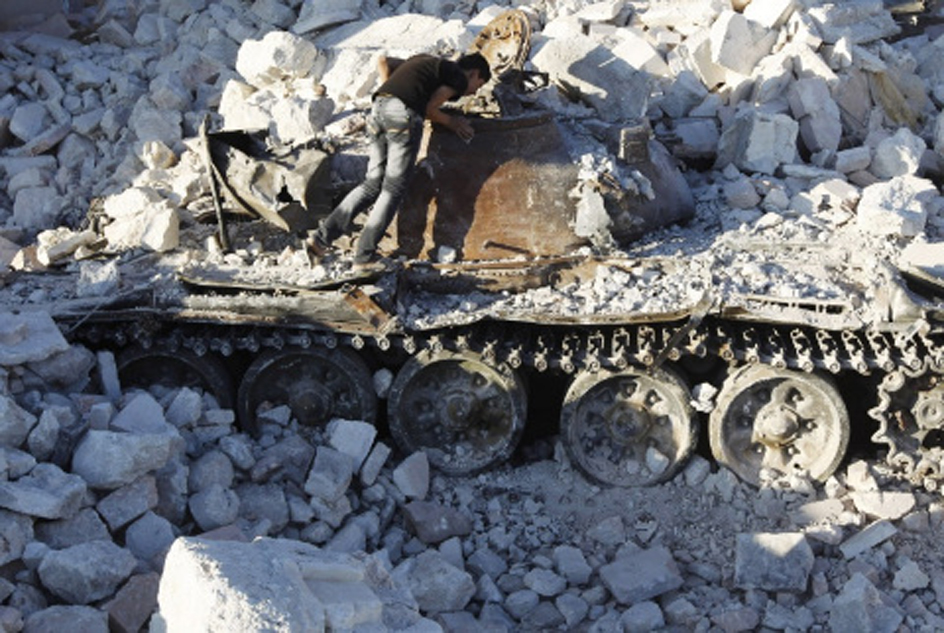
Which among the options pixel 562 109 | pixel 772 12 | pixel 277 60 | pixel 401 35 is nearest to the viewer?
pixel 562 109

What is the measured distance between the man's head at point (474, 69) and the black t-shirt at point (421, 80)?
0.27 ft

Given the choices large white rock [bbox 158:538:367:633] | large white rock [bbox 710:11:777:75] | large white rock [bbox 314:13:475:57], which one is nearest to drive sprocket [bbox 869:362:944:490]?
large white rock [bbox 158:538:367:633]

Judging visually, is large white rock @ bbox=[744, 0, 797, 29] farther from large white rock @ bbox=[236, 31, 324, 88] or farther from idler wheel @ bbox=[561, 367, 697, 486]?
idler wheel @ bbox=[561, 367, 697, 486]

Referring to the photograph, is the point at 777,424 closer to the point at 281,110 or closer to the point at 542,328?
the point at 542,328

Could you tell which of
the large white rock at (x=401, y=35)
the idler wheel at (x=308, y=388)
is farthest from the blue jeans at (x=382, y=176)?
the large white rock at (x=401, y=35)

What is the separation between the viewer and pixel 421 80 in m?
10.1

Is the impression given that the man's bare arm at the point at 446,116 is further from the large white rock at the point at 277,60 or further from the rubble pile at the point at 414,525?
the large white rock at the point at 277,60

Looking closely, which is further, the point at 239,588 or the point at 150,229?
the point at 150,229

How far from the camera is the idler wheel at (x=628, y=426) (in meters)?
10.3

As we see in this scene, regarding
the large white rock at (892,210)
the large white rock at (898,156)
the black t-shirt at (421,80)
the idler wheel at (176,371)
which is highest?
the black t-shirt at (421,80)

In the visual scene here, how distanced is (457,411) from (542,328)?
884 mm

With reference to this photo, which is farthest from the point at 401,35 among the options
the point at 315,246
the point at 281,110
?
the point at 315,246

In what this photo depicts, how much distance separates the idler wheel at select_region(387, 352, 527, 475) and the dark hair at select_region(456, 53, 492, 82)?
2.05m

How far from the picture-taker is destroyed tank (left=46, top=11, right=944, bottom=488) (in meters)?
9.88
